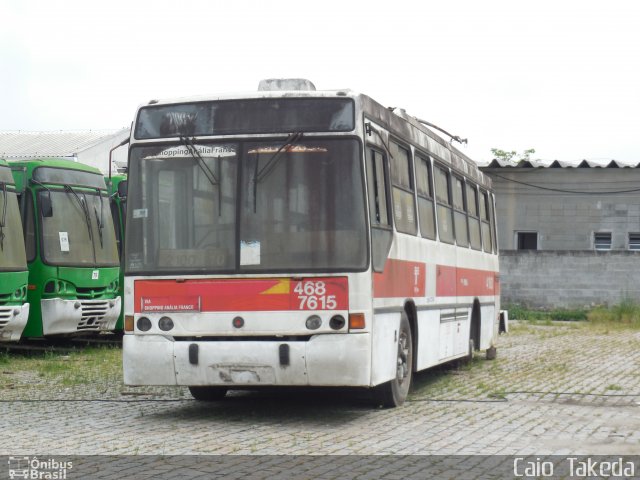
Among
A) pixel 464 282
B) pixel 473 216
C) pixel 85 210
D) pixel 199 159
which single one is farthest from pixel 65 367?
pixel 199 159

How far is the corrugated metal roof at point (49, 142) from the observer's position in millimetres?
63438

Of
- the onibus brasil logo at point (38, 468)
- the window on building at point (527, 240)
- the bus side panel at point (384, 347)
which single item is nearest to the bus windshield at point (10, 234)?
the bus side panel at point (384, 347)

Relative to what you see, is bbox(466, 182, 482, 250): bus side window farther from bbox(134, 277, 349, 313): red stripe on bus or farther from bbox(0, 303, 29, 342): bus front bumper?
bbox(0, 303, 29, 342): bus front bumper

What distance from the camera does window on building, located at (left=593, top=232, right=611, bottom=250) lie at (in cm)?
3799

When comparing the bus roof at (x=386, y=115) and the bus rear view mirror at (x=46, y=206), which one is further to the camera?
the bus rear view mirror at (x=46, y=206)

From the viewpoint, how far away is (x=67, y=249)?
19953mm

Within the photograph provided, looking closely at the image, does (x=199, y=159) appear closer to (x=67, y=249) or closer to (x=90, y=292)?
(x=67, y=249)

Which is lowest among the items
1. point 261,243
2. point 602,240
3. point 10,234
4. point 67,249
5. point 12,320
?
point 12,320

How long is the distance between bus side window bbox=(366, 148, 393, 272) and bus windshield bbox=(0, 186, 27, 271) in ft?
27.0

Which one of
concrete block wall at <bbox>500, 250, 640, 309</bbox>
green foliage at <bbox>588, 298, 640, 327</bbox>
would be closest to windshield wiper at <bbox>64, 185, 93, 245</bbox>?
green foliage at <bbox>588, 298, 640, 327</bbox>

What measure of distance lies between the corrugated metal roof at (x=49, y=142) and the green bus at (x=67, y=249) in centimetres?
4043

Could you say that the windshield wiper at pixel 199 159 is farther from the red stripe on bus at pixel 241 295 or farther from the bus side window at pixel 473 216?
the bus side window at pixel 473 216

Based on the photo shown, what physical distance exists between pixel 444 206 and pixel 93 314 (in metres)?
7.76

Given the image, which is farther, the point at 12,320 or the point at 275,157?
the point at 12,320
